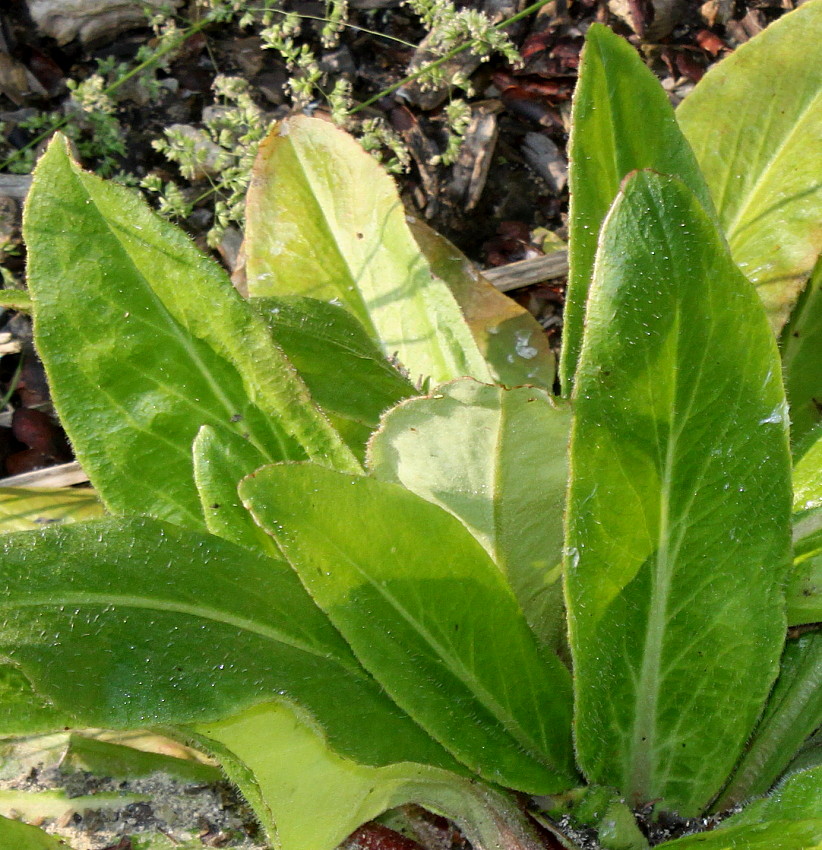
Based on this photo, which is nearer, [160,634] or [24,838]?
[160,634]

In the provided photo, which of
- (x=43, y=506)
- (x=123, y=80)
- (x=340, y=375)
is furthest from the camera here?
(x=123, y=80)

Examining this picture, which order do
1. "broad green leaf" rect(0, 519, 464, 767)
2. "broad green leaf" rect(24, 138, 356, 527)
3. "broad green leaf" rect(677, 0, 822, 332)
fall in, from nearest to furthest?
"broad green leaf" rect(0, 519, 464, 767), "broad green leaf" rect(24, 138, 356, 527), "broad green leaf" rect(677, 0, 822, 332)

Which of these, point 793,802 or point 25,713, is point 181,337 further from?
point 793,802

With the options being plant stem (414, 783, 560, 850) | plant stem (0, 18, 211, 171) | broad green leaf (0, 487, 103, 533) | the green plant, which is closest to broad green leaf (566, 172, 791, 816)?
the green plant

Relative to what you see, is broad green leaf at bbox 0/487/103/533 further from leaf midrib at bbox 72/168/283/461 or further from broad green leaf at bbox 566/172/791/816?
broad green leaf at bbox 566/172/791/816

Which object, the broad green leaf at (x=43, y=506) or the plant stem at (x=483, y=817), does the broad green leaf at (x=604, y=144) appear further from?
the broad green leaf at (x=43, y=506)

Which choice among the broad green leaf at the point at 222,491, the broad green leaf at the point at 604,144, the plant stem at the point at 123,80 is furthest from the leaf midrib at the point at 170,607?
the plant stem at the point at 123,80

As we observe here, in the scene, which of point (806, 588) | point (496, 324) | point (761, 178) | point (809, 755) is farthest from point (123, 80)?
point (809, 755)

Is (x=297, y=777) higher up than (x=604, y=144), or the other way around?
(x=604, y=144)
